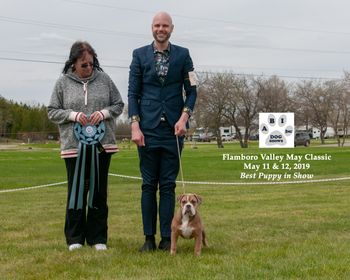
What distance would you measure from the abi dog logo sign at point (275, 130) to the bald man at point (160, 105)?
34827 mm

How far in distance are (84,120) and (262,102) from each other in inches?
2756

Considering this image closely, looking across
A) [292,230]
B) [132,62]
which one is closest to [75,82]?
[132,62]

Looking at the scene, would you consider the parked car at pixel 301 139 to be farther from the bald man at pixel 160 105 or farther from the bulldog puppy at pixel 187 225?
the bulldog puppy at pixel 187 225

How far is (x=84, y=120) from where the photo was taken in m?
5.49

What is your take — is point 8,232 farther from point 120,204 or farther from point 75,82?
point 120,204

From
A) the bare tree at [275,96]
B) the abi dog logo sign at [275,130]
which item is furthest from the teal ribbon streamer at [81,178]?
the bare tree at [275,96]

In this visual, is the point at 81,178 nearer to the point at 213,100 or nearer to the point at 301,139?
the point at 213,100

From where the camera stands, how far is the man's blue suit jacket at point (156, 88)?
5496 mm

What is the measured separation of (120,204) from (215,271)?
256 inches

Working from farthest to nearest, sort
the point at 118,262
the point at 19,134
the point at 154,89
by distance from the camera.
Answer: the point at 19,134
the point at 154,89
the point at 118,262

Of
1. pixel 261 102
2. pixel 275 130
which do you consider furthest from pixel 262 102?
pixel 275 130

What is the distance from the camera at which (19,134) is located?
97.1m

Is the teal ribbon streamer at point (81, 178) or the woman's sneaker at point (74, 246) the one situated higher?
the teal ribbon streamer at point (81, 178)

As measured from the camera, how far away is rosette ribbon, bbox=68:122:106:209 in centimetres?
555
